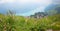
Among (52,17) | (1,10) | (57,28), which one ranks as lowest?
(57,28)

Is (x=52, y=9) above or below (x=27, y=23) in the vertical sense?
above

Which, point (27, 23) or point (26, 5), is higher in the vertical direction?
point (26, 5)

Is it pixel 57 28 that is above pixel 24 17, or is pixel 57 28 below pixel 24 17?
below

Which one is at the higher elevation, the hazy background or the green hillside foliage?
the hazy background

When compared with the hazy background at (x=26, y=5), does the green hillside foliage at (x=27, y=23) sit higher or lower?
lower

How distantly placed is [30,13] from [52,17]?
316mm

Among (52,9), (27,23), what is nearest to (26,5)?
(27,23)

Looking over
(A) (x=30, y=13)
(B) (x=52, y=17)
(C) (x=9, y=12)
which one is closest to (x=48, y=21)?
(B) (x=52, y=17)

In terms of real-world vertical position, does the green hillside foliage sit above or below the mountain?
below

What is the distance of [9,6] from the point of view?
200 cm

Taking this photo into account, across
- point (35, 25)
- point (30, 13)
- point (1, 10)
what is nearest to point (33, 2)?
point (30, 13)

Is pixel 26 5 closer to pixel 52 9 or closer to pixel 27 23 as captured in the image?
pixel 27 23

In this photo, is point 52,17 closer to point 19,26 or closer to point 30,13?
point 30,13

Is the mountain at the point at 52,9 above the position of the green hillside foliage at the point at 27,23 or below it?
above
